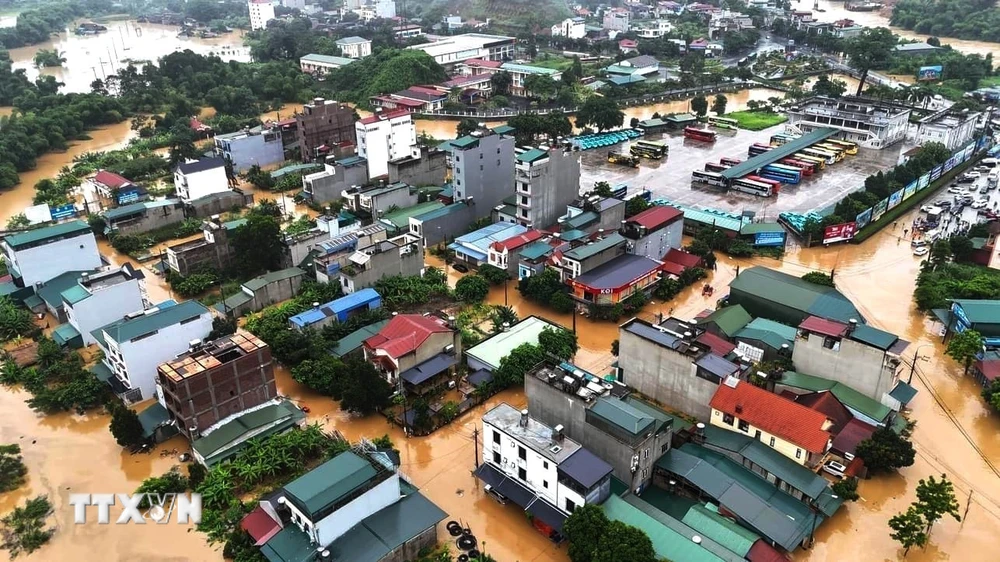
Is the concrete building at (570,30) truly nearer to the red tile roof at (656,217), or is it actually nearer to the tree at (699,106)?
the tree at (699,106)

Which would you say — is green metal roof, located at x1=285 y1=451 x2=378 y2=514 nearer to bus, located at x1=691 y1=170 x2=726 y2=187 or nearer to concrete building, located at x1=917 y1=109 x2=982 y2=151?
bus, located at x1=691 y1=170 x2=726 y2=187

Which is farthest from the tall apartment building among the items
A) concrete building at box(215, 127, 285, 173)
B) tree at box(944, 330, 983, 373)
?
tree at box(944, 330, 983, 373)

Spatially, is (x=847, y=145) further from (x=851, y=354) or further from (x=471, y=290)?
(x=471, y=290)

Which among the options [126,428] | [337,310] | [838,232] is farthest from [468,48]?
[126,428]

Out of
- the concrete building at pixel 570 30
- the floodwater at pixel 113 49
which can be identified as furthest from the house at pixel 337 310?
the concrete building at pixel 570 30

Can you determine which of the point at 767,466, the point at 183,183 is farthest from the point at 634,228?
the point at 183,183

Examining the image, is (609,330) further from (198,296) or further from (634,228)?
(198,296)
